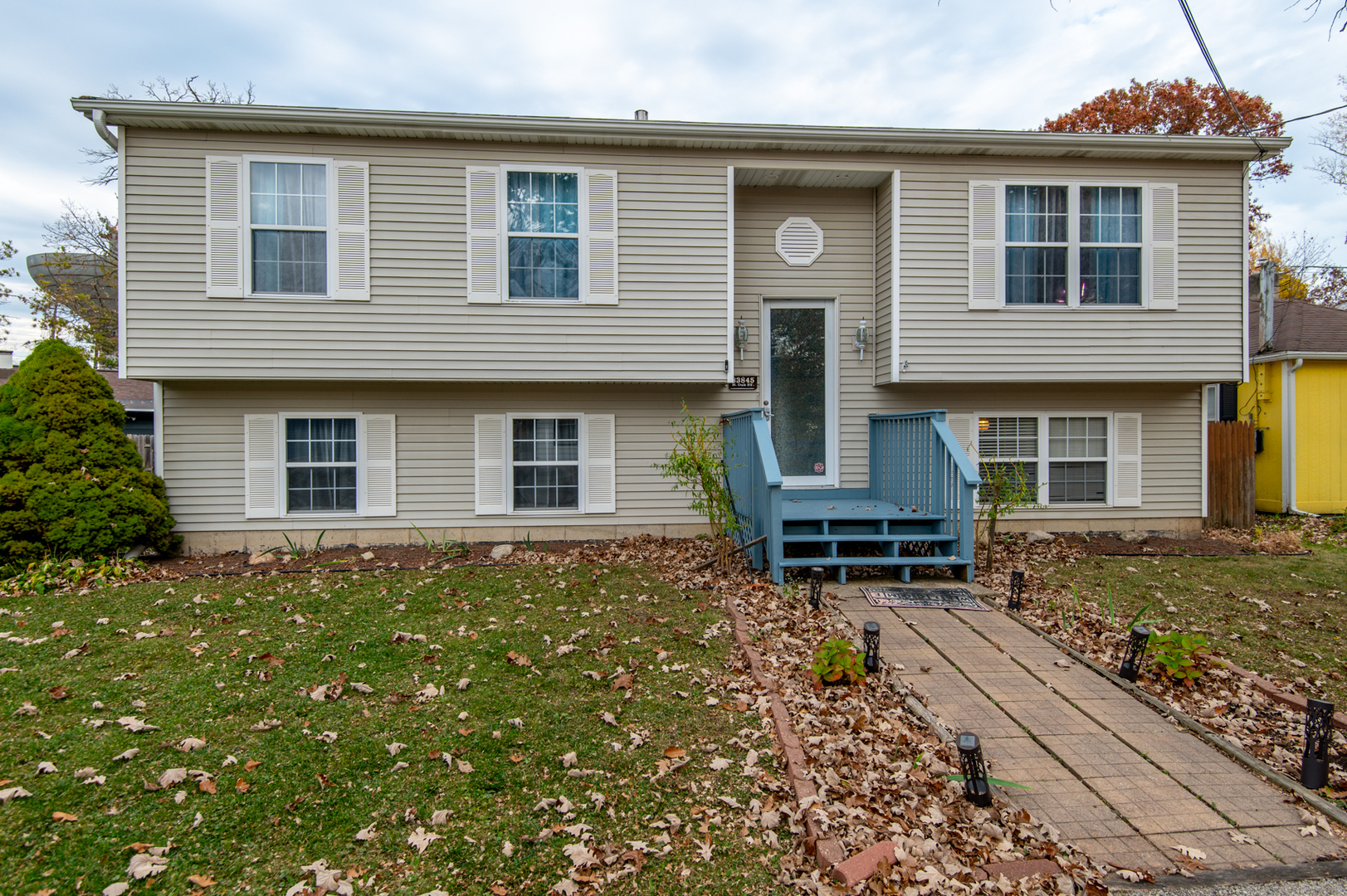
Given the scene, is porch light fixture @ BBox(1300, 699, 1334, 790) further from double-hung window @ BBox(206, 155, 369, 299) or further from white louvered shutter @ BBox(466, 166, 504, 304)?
double-hung window @ BBox(206, 155, 369, 299)

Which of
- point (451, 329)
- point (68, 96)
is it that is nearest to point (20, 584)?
point (451, 329)

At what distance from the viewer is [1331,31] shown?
12.8 feet

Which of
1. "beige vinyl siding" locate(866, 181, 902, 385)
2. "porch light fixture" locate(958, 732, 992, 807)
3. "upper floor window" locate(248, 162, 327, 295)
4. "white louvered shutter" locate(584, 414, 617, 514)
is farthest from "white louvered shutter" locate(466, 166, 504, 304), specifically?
"porch light fixture" locate(958, 732, 992, 807)

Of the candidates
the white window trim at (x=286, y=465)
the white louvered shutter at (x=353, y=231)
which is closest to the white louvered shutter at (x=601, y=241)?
the white louvered shutter at (x=353, y=231)

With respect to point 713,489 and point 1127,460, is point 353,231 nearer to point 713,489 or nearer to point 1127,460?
point 713,489

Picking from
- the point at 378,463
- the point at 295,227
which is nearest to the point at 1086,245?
the point at 378,463

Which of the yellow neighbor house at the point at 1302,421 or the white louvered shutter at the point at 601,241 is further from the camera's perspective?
the yellow neighbor house at the point at 1302,421

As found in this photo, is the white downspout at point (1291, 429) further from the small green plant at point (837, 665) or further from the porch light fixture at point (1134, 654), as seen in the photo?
the small green plant at point (837, 665)

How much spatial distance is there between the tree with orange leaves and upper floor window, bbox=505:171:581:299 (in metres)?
19.0

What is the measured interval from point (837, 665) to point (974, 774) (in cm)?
115

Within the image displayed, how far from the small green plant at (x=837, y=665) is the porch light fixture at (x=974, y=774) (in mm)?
1091

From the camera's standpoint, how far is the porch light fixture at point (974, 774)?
2.93 meters

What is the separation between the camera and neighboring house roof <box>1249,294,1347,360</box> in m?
10.9

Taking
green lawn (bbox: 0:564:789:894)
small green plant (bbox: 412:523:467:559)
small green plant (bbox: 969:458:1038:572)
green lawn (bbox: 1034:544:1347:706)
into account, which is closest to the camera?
green lawn (bbox: 0:564:789:894)
